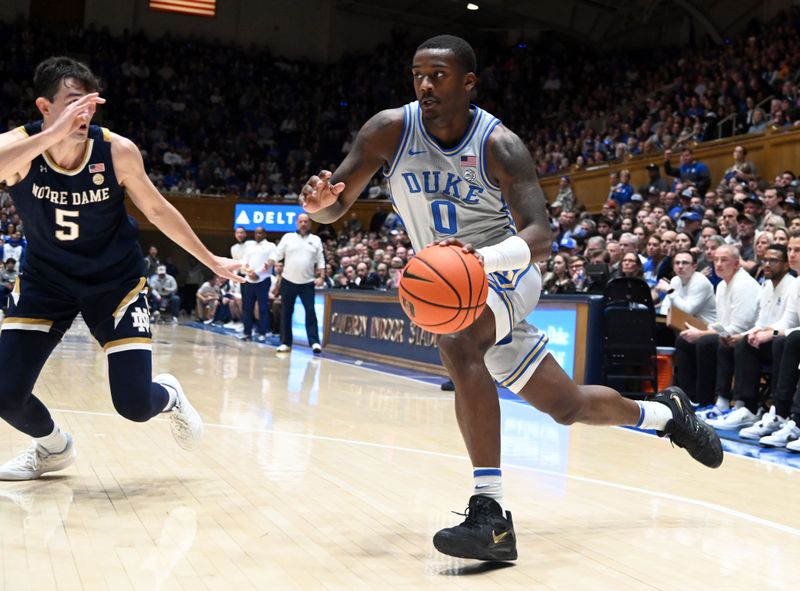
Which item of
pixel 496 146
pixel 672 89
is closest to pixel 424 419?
pixel 496 146

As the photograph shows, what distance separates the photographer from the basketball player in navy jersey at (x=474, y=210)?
323 centimetres

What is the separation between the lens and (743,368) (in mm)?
7070

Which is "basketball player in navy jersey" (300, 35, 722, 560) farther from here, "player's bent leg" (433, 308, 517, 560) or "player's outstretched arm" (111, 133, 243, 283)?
"player's outstretched arm" (111, 133, 243, 283)

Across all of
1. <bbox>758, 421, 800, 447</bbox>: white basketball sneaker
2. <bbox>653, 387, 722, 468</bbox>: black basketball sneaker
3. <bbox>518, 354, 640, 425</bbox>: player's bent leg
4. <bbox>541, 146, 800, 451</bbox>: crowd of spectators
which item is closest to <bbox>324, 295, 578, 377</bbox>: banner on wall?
<bbox>541, 146, 800, 451</bbox>: crowd of spectators

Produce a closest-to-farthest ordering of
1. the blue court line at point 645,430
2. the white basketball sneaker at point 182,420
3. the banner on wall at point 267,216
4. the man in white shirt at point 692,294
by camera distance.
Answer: the white basketball sneaker at point 182,420 < the blue court line at point 645,430 < the man in white shirt at point 692,294 < the banner on wall at point 267,216

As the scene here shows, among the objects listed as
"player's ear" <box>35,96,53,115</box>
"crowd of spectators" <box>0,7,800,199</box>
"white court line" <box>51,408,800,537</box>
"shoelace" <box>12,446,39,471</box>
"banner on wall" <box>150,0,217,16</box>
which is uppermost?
"banner on wall" <box>150,0,217,16</box>

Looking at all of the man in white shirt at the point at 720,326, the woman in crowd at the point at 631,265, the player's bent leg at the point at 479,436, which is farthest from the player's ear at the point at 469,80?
the woman in crowd at the point at 631,265

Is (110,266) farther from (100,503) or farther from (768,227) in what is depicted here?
(768,227)

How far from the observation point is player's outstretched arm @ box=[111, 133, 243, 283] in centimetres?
395

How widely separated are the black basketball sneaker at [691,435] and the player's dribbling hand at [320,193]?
181 cm

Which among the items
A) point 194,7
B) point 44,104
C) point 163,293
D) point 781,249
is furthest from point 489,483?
point 194,7

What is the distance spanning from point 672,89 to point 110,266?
719 inches

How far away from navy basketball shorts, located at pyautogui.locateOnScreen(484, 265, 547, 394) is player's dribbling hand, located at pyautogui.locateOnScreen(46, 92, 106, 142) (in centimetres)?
163

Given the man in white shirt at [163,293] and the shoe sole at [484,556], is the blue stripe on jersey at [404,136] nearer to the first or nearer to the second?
the shoe sole at [484,556]
